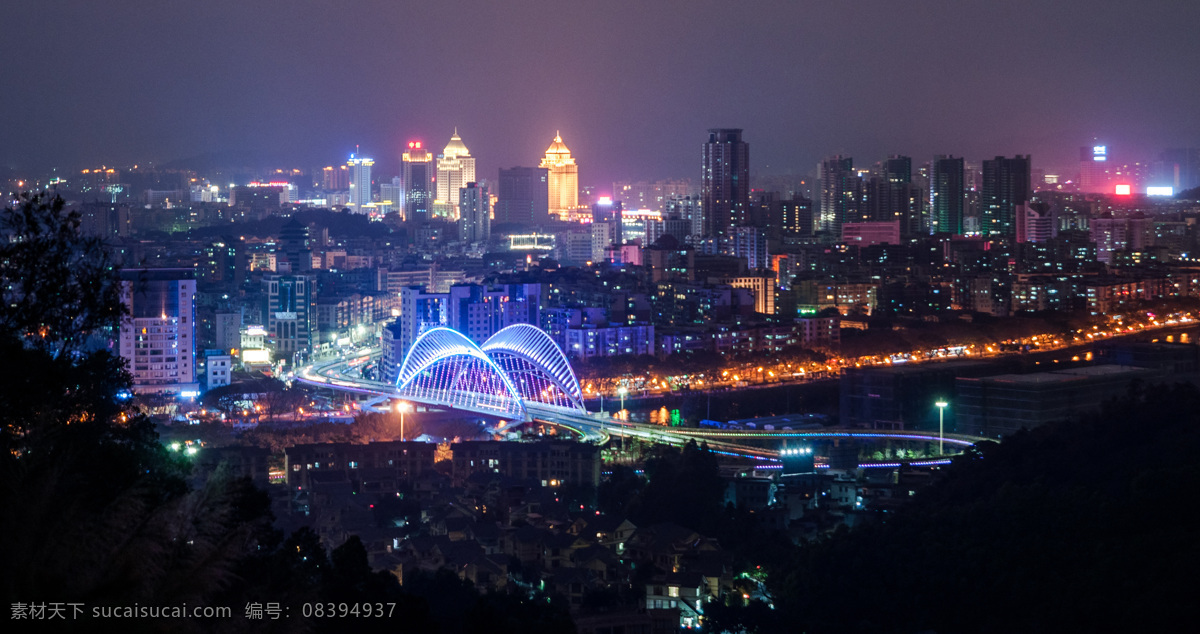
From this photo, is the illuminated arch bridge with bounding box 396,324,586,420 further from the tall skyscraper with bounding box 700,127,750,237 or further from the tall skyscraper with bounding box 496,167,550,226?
the tall skyscraper with bounding box 496,167,550,226

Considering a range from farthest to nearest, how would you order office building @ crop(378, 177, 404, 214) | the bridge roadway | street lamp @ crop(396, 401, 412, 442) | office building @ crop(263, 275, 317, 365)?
office building @ crop(378, 177, 404, 214) → office building @ crop(263, 275, 317, 365) → street lamp @ crop(396, 401, 412, 442) → the bridge roadway

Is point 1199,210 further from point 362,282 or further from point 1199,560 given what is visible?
point 1199,560

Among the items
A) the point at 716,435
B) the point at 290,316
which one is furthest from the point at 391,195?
the point at 716,435

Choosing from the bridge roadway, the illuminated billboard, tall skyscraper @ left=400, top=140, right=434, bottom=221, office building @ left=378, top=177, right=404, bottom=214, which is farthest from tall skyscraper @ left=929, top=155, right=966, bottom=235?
the bridge roadway

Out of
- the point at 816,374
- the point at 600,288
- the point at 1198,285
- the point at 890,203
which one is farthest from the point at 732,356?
the point at 890,203

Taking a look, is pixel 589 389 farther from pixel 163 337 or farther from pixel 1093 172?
pixel 1093 172

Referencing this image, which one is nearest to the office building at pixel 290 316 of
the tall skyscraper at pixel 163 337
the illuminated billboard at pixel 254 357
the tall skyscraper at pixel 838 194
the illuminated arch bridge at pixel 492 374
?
the illuminated billboard at pixel 254 357
